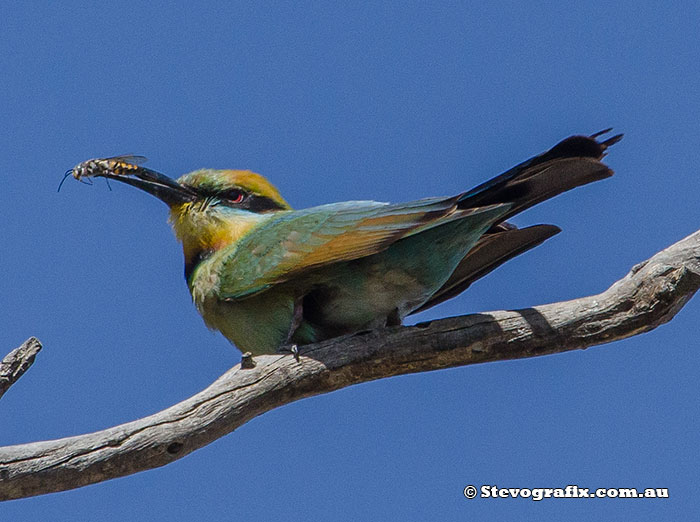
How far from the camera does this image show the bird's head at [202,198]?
5.12m

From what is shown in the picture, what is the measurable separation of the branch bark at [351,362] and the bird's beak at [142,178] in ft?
5.26

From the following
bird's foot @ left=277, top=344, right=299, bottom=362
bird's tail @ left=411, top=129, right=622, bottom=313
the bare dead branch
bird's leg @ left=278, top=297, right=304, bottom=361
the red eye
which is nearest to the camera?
the bare dead branch

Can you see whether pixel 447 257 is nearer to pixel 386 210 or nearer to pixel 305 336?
pixel 386 210

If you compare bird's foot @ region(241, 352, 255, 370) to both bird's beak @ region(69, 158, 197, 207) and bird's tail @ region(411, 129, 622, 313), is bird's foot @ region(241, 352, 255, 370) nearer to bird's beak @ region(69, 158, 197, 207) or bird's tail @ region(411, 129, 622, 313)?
bird's tail @ region(411, 129, 622, 313)

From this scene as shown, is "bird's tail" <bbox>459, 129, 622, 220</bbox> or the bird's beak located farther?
the bird's beak

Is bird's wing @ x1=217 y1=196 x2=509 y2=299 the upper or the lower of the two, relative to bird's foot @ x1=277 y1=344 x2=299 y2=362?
upper

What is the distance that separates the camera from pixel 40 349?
359 centimetres

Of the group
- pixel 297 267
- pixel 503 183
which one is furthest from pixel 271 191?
pixel 503 183

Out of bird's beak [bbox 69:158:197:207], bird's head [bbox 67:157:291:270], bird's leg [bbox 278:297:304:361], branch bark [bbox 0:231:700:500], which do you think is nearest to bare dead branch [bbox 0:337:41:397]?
branch bark [bbox 0:231:700:500]

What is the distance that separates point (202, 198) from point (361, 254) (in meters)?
1.39

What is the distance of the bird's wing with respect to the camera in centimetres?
421

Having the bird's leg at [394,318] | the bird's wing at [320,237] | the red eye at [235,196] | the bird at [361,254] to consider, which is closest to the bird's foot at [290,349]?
the bird at [361,254]

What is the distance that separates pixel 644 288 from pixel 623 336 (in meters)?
0.27

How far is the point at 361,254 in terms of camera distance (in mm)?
4242
